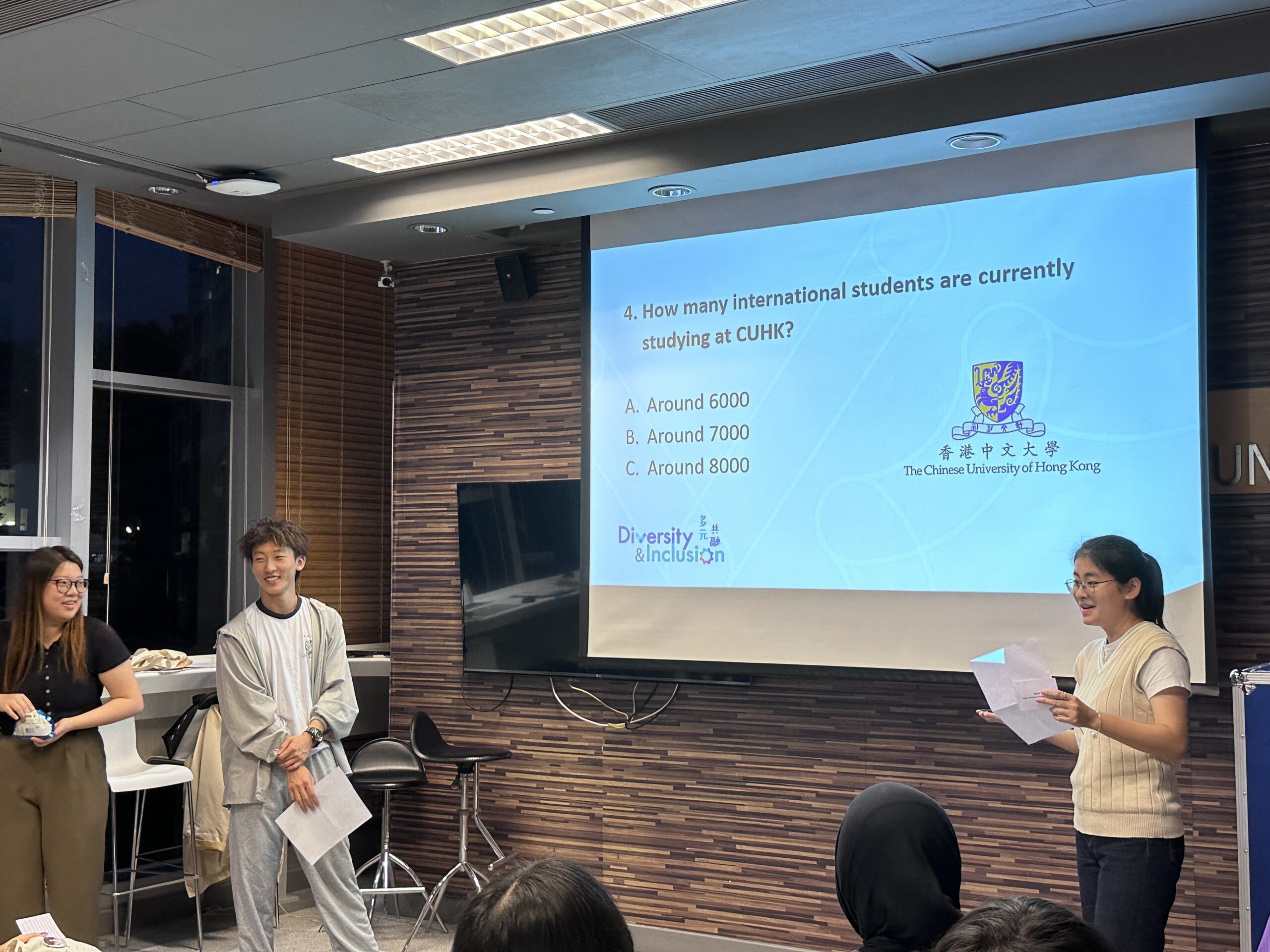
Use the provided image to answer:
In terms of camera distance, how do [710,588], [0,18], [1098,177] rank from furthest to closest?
[710,588]
[1098,177]
[0,18]

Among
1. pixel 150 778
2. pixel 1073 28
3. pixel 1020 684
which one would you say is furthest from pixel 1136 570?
pixel 150 778

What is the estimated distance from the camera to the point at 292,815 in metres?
4.07

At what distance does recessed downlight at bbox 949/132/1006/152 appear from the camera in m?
3.98

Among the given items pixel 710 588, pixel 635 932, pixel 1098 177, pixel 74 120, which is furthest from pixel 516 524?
pixel 1098 177

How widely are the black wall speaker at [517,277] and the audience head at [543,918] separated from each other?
14.3ft

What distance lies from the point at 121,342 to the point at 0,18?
2.28 meters

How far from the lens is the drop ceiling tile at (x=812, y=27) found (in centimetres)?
335

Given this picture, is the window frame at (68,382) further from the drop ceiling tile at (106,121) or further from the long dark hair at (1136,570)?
the long dark hair at (1136,570)

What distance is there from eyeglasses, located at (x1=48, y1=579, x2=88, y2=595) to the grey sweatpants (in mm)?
913

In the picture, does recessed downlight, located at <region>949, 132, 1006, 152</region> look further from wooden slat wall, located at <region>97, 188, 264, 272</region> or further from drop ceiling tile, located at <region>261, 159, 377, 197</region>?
wooden slat wall, located at <region>97, 188, 264, 272</region>

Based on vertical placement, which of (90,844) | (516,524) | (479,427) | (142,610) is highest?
(479,427)

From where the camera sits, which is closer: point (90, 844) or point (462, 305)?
point (90, 844)

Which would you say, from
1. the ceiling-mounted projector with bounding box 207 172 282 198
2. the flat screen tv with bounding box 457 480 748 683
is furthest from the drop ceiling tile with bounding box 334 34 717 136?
the flat screen tv with bounding box 457 480 748 683

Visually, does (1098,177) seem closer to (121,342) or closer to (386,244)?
(386,244)
